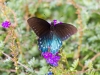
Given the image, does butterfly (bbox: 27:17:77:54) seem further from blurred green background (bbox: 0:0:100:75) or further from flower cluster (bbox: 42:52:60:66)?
blurred green background (bbox: 0:0:100:75)

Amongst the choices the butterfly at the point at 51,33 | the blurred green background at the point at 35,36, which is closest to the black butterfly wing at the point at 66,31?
the butterfly at the point at 51,33

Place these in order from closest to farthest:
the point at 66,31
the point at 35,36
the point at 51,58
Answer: the point at 51,58, the point at 66,31, the point at 35,36

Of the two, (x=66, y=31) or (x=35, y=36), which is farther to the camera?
(x=35, y=36)

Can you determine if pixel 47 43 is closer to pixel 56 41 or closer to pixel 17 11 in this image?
pixel 56 41

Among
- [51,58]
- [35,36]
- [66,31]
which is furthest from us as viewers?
[35,36]

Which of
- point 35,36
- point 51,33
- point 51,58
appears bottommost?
point 51,58

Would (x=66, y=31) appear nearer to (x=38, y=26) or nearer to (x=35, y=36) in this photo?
(x=38, y=26)

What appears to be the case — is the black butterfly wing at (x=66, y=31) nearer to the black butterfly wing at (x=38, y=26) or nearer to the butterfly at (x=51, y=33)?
the butterfly at (x=51, y=33)

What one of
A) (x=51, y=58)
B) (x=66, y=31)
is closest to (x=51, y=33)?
(x=66, y=31)
